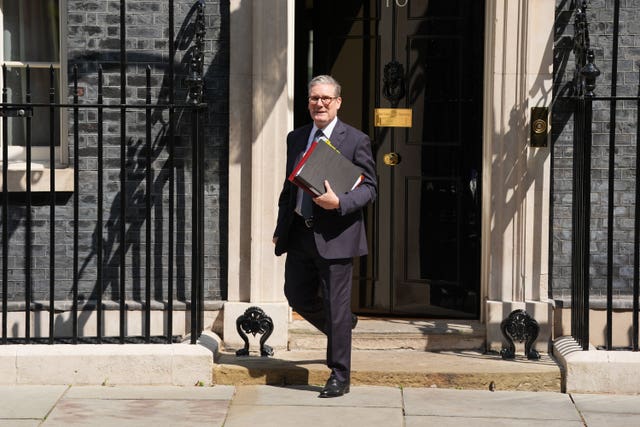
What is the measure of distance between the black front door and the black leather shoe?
1531mm

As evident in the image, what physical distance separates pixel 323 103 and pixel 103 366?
2054 millimetres

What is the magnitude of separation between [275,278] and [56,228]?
1482 millimetres

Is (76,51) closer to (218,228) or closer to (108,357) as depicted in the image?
(218,228)

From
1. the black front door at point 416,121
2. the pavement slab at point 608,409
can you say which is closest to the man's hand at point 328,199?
the black front door at point 416,121

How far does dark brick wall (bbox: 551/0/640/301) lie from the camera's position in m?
8.00

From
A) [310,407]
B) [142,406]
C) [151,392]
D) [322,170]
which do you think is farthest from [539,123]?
[142,406]

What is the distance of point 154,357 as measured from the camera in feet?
24.3

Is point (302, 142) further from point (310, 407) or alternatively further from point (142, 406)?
point (142, 406)

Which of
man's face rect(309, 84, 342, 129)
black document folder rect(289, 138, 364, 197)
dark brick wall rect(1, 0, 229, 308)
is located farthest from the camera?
dark brick wall rect(1, 0, 229, 308)

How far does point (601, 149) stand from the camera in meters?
8.04

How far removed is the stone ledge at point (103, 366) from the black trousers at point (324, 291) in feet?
2.26

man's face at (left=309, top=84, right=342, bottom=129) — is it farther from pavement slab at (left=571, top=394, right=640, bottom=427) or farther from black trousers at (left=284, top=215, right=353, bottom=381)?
pavement slab at (left=571, top=394, right=640, bottom=427)

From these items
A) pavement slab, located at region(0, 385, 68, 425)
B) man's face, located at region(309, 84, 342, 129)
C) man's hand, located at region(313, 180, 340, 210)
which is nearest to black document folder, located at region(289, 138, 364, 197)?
man's hand, located at region(313, 180, 340, 210)

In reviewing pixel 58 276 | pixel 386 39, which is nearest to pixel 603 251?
pixel 386 39
